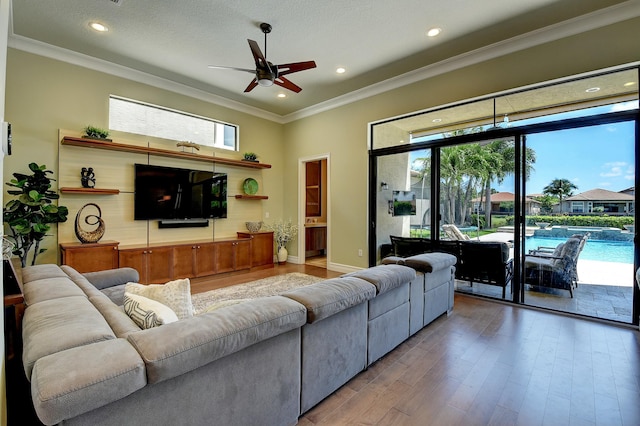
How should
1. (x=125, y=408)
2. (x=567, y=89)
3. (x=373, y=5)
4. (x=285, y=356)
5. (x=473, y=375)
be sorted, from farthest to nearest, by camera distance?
1. (x=567, y=89)
2. (x=373, y=5)
3. (x=473, y=375)
4. (x=285, y=356)
5. (x=125, y=408)

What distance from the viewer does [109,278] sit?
2.85 meters

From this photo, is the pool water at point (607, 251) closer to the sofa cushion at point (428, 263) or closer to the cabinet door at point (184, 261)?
the sofa cushion at point (428, 263)

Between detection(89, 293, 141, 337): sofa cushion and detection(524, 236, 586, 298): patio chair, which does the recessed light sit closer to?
detection(89, 293, 141, 337): sofa cushion

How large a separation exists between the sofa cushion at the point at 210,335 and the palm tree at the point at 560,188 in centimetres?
363

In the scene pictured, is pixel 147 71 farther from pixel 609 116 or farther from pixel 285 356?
pixel 609 116

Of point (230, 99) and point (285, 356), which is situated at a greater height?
point (230, 99)

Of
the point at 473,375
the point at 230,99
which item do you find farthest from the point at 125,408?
the point at 230,99

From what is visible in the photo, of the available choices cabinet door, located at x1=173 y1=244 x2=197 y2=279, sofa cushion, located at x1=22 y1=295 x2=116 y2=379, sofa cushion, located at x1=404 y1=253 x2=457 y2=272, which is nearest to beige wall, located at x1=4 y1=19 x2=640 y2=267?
cabinet door, located at x1=173 y1=244 x2=197 y2=279

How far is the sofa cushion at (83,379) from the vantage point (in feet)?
2.98

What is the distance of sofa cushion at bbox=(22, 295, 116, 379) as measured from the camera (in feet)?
3.59

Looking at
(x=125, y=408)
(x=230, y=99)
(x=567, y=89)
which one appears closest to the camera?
(x=125, y=408)

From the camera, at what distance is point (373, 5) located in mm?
3213

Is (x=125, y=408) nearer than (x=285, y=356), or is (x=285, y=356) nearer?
(x=125, y=408)

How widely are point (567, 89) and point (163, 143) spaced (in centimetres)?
584
